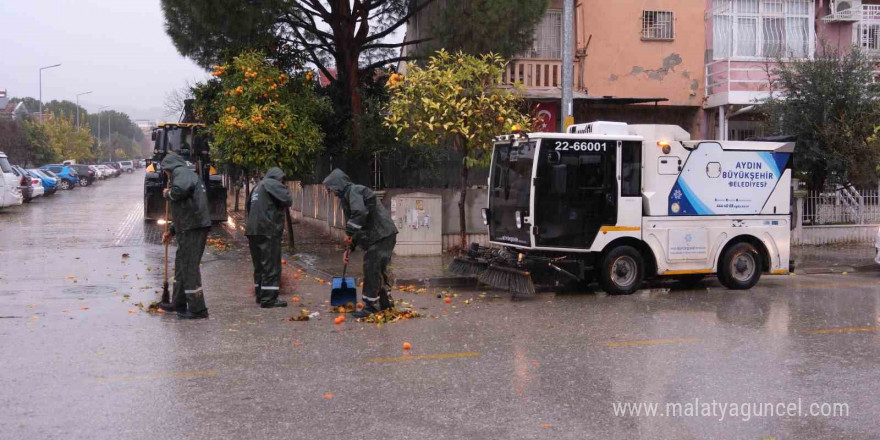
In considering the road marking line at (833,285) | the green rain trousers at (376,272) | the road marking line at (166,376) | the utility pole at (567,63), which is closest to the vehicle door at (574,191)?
the utility pole at (567,63)

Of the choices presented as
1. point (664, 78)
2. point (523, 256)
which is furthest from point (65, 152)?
point (523, 256)

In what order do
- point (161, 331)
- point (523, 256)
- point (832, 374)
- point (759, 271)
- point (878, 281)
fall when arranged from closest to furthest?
point (832, 374), point (161, 331), point (523, 256), point (759, 271), point (878, 281)

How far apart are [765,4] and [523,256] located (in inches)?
508

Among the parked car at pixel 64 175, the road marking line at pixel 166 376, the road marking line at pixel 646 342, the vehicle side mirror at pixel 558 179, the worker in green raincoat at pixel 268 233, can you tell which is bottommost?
the road marking line at pixel 166 376

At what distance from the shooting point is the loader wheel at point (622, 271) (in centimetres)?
1166

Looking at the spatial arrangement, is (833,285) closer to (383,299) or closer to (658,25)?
(383,299)

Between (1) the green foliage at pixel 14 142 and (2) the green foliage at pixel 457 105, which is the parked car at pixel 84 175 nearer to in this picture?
(1) the green foliage at pixel 14 142

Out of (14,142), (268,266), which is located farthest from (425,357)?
(14,142)

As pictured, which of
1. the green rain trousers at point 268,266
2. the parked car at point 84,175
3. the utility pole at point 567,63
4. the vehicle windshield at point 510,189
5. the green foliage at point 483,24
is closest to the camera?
→ the green rain trousers at point 268,266

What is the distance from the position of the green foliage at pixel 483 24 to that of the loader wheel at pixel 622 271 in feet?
18.2

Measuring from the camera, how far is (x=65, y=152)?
76.6 m

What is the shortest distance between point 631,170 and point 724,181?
4.91 ft

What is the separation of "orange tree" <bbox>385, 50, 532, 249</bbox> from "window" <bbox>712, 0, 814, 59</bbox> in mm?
8981

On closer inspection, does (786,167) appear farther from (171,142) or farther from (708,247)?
(171,142)
